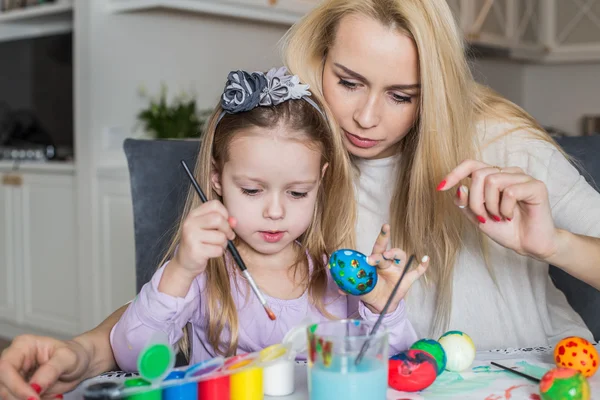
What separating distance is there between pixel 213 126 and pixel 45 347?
1.74 feet

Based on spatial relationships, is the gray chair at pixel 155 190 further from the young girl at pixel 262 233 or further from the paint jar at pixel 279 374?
the paint jar at pixel 279 374

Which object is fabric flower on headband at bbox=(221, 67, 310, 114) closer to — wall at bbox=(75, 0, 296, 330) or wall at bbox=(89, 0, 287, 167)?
wall at bbox=(75, 0, 296, 330)

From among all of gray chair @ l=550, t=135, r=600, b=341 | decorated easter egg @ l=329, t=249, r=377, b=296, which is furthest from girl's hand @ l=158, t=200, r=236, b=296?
gray chair @ l=550, t=135, r=600, b=341

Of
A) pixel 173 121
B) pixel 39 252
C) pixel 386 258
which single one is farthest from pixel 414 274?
pixel 39 252

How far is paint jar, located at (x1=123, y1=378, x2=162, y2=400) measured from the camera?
0.81 m

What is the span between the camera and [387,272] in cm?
118

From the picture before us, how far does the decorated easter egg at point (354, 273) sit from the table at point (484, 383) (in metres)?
0.14

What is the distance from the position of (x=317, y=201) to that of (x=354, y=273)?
402 mm

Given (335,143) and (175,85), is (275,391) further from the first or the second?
(175,85)

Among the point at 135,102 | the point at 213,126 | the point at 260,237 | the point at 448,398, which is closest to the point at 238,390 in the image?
the point at 448,398

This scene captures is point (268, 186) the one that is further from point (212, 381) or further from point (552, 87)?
point (552, 87)

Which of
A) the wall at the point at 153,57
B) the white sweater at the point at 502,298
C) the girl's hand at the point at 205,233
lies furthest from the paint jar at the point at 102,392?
the wall at the point at 153,57

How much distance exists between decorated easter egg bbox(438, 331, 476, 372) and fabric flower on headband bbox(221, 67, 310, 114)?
529 mm

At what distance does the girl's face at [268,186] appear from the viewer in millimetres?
1259
